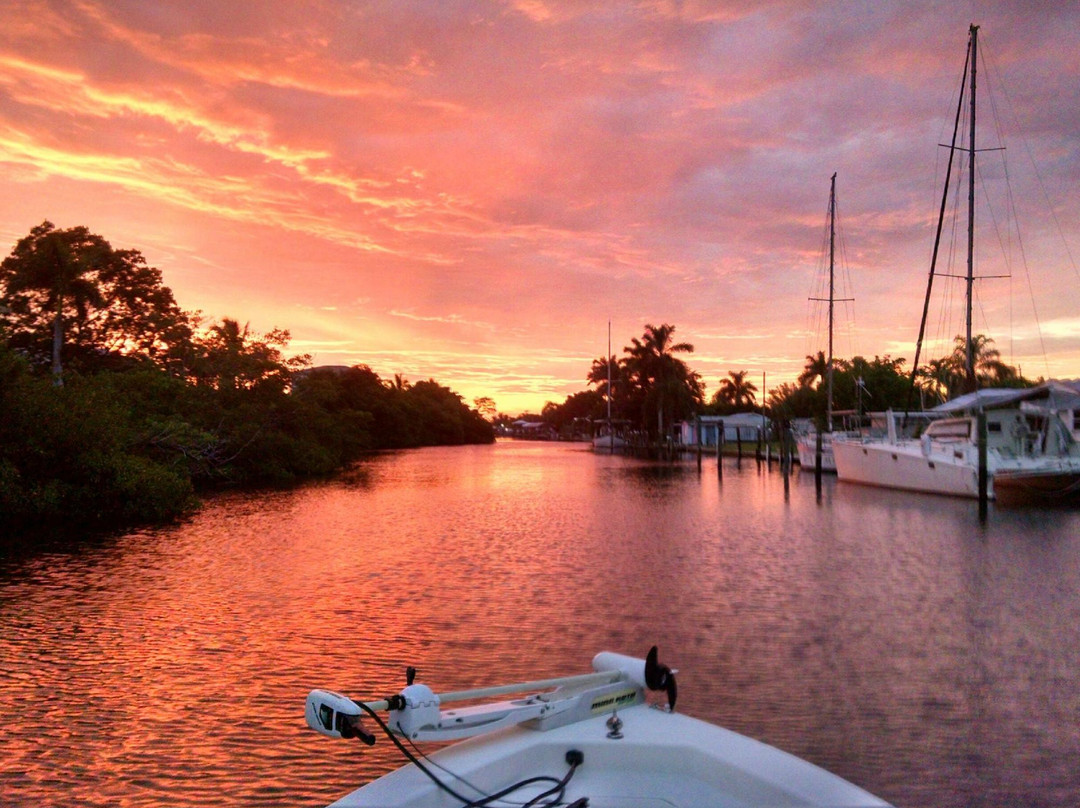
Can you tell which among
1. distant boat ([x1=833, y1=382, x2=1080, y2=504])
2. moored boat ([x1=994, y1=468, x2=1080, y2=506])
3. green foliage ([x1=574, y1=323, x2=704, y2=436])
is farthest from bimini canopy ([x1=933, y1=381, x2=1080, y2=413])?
green foliage ([x1=574, y1=323, x2=704, y2=436])

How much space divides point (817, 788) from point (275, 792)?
12.4 feet

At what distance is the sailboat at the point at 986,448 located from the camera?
24.0 m

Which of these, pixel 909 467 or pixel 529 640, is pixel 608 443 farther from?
pixel 529 640

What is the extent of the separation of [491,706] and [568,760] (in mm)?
454

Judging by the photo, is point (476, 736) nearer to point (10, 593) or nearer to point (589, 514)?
point (10, 593)

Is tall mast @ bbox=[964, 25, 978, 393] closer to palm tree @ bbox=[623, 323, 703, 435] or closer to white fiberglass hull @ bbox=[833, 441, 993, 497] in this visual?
white fiberglass hull @ bbox=[833, 441, 993, 497]

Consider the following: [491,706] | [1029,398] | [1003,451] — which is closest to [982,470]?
[1003,451]

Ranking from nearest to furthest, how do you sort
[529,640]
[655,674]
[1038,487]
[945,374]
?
[655,674] → [529,640] → [1038,487] → [945,374]

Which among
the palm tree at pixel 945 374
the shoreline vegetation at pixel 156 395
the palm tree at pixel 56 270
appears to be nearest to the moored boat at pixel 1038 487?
the shoreline vegetation at pixel 156 395

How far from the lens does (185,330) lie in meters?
40.5

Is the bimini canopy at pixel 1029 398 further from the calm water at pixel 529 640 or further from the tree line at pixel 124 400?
the tree line at pixel 124 400

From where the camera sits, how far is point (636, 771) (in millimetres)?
4090

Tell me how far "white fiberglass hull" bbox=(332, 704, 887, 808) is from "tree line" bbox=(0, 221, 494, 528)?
58.1 feet

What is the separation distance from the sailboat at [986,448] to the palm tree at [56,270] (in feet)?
114
